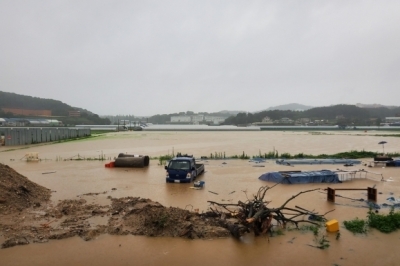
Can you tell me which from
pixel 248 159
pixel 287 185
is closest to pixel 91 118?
pixel 248 159

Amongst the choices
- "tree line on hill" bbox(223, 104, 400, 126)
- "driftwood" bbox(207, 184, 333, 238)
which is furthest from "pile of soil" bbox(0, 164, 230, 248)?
"tree line on hill" bbox(223, 104, 400, 126)

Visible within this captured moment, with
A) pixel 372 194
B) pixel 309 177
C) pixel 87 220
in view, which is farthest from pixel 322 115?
pixel 87 220

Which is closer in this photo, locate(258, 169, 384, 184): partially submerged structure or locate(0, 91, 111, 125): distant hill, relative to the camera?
locate(258, 169, 384, 184): partially submerged structure

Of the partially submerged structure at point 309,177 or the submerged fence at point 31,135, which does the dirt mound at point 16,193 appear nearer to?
the partially submerged structure at point 309,177

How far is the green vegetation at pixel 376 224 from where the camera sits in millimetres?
9516

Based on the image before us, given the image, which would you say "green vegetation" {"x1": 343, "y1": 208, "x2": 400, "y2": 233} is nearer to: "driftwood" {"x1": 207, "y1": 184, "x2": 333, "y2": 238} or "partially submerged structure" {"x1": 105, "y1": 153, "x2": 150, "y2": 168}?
"driftwood" {"x1": 207, "y1": 184, "x2": 333, "y2": 238}

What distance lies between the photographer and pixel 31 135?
155ft

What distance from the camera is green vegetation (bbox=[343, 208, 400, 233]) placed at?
9516 millimetres

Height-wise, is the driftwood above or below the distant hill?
below

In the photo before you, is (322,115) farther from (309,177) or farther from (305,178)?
(305,178)

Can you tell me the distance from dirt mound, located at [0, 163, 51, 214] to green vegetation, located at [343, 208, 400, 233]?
431 inches

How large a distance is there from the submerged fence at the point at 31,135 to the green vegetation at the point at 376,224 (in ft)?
150

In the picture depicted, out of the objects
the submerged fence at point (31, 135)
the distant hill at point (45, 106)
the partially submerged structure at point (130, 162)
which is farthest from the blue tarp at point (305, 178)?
the distant hill at point (45, 106)

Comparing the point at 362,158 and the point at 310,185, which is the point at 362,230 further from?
the point at 362,158
